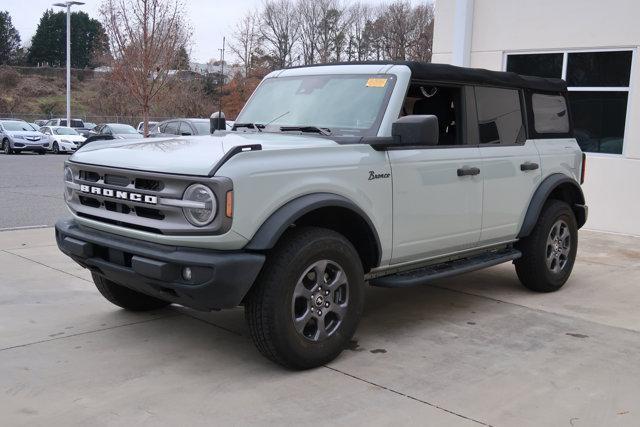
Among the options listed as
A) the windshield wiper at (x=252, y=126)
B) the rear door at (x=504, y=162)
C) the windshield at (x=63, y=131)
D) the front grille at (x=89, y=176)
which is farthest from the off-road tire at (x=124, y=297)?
the windshield at (x=63, y=131)

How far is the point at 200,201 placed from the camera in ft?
12.6

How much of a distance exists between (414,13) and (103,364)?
52855 millimetres

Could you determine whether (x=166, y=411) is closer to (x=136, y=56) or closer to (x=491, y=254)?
(x=491, y=254)

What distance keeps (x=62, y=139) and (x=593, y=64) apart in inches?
1027

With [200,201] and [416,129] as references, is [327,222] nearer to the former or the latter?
[416,129]

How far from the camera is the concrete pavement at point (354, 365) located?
3701 millimetres

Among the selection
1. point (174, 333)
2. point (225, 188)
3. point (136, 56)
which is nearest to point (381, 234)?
point (225, 188)

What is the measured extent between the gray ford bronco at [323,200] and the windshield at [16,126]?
27.0 metres

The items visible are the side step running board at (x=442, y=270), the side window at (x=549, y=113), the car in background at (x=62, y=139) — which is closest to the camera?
the side step running board at (x=442, y=270)

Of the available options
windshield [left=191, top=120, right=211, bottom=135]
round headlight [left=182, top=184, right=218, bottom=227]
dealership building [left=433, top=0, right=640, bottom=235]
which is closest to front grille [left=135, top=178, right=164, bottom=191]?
round headlight [left=182, top=184, right=218, bottom=227]

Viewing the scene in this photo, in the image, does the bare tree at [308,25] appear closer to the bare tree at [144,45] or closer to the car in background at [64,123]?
the car in background at [64,123]

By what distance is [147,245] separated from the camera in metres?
4.11

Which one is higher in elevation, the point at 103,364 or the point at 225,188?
the point at 225,188

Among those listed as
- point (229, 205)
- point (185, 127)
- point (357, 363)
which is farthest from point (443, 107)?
point (185, 127)
